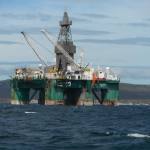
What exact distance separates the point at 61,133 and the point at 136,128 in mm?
14137

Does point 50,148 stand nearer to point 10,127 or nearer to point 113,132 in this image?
point 113,132

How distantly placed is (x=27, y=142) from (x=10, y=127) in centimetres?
2235

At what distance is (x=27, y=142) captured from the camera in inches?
2975

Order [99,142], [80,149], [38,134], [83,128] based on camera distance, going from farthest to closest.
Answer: [83,128], [38,134], [99,142], [80,149]

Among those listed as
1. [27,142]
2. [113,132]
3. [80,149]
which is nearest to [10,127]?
[113,132]

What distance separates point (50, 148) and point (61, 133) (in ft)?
51.7

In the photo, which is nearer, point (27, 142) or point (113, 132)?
point (27, 142)

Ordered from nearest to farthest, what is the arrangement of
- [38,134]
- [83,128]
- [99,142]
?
[99,142], [38,134], [83,128]

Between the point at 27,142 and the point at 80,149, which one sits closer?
the point at 80,149

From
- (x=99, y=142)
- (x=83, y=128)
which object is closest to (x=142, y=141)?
(x=99, y=142)

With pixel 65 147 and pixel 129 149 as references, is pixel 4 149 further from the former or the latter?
pixel 129 149

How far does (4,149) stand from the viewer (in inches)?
2761

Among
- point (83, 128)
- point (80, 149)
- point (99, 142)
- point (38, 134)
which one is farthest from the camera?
point (83, 128)

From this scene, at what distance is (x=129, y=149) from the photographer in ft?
232
